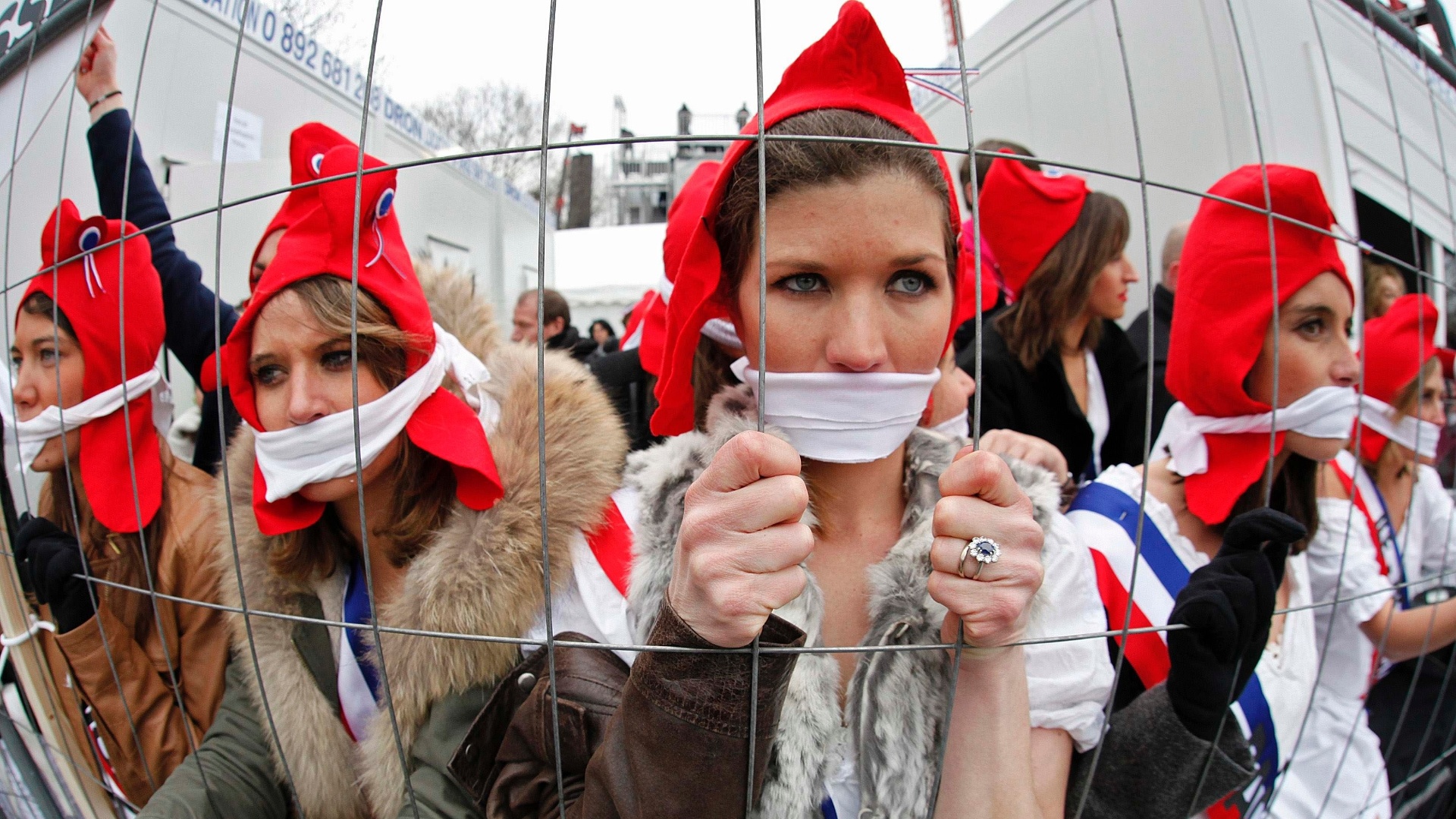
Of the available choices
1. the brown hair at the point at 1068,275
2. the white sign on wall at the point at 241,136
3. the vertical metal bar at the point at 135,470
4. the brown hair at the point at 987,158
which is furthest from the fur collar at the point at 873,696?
the white sign on wall at the point at 241,136

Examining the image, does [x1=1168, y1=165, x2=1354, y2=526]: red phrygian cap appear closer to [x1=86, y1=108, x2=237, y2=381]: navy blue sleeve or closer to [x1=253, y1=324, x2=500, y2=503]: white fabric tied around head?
[x1=253, y1=324, x2=500, y2=503]: white fabric tied around head

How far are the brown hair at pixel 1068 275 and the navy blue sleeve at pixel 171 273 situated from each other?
2.42 metres

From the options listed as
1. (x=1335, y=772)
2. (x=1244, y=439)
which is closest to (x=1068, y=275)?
(x=1244, y=439)

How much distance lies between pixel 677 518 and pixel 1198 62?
365 cm

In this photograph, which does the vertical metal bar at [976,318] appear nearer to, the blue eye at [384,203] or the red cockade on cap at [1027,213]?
the blue eye at [384,203]

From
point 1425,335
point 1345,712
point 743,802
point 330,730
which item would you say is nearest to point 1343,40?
point 1425,335

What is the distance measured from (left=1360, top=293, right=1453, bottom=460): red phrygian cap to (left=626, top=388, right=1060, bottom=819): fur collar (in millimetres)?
2047

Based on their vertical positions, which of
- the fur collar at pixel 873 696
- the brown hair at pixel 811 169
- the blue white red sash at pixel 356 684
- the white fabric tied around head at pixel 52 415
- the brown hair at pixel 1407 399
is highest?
the brown hair at pixel 811 169

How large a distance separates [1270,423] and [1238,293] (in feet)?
0.99

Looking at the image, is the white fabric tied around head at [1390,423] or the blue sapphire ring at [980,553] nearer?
the blue sapphire ring at [980,553]

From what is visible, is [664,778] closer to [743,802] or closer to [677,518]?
[743,802]

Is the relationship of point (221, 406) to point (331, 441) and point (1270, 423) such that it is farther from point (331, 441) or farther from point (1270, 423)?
point (1270, 423)

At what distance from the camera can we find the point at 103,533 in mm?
1619

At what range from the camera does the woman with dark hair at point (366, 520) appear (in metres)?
1.31
